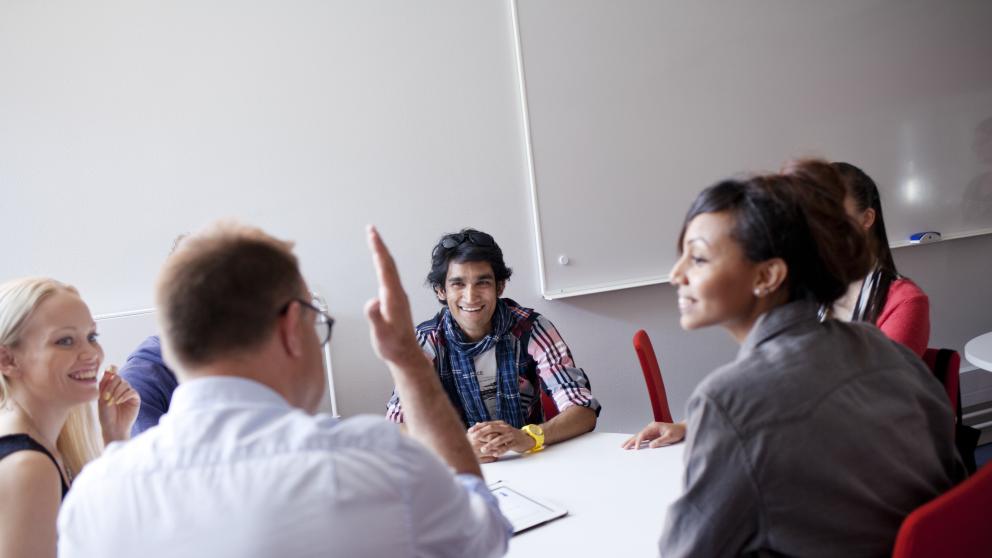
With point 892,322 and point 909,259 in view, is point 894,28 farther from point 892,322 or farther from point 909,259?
point 892,322

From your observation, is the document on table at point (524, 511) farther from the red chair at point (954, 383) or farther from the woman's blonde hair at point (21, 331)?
the red chair at point (954, 383)

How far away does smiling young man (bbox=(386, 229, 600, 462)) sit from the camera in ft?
8.24

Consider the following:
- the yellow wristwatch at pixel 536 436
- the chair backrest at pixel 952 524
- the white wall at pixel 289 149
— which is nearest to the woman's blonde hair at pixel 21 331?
the yellow wristwatch at pixel 536 436

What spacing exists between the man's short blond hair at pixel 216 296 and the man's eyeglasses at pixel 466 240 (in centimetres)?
172

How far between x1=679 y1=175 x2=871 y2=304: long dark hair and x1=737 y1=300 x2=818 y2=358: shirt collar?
0.03 meters

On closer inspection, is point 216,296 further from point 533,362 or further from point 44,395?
point 533,362

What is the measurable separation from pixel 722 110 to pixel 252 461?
3.45 meters

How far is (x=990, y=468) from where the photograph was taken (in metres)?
1.00

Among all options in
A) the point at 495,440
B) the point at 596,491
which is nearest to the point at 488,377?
the point at 495,440

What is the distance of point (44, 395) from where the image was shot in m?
1.52

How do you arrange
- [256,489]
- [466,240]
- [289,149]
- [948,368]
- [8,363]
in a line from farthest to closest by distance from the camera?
[289,149], [466,240], [948,368], [8,363], [256,489]

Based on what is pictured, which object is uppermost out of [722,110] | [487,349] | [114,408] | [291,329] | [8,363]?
[722,110]

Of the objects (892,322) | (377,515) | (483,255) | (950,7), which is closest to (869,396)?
(377,515)

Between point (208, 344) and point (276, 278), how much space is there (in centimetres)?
12
